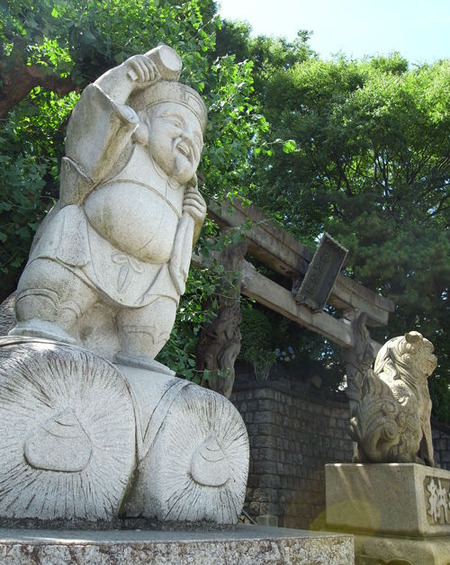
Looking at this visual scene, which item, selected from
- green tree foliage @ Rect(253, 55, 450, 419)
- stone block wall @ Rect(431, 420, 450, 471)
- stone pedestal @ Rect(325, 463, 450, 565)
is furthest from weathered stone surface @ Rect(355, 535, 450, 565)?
stone block wall @ Rect(431, 420, 450, 471)

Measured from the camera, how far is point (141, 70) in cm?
252

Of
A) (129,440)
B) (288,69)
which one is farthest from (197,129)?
(288,69)

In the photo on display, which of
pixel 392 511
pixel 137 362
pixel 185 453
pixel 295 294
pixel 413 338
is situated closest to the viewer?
pixel 185 453

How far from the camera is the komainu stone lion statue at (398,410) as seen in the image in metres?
4.02

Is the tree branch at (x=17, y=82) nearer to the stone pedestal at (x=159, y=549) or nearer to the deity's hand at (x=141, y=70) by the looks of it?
the deity's hand at (x=141, y=70)

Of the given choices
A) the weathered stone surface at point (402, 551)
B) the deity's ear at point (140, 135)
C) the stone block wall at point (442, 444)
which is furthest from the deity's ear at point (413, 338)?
the stone block wall at point (442, 444)

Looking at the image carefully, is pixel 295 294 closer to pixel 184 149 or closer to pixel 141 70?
pixel 184 149

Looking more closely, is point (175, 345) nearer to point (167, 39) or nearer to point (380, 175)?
point (167, 39)

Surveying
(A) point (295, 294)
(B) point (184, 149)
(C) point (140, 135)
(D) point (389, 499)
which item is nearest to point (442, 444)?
(A) point (295, 294)

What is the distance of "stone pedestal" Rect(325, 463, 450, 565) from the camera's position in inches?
140

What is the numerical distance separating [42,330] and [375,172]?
35.9 ft

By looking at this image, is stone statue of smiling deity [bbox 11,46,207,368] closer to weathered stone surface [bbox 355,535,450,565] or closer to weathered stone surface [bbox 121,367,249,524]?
weathered stone surface [bbox 121,367,249,524]

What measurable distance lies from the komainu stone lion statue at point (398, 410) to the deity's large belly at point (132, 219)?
90.4 inches

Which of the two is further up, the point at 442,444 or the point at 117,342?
the point at 442,444
